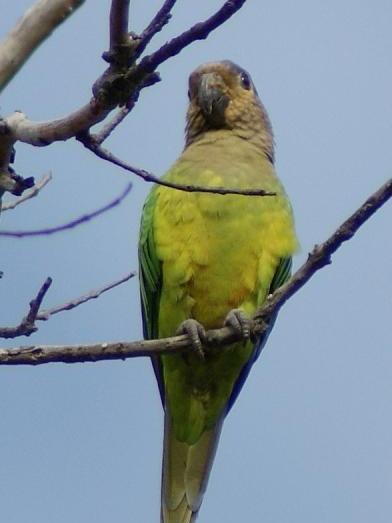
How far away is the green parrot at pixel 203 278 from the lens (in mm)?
5566

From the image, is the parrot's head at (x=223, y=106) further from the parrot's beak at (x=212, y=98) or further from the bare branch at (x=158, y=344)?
the bare branch at (x=158, y=344)

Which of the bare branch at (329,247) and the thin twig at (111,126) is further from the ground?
the thin twig at (111,126)

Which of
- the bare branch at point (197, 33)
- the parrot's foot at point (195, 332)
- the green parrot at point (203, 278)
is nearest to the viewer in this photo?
the bare branch at point (197, 33)

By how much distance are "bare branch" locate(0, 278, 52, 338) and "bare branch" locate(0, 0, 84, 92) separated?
2.90ft

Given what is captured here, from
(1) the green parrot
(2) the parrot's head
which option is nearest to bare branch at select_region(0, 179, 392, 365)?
(1) the green parrot

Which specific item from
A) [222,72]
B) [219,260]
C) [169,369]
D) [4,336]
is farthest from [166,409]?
[222,72]

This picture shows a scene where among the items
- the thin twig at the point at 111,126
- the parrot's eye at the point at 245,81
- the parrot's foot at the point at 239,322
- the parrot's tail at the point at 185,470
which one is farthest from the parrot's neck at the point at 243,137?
the thin twig at the point at 111,126

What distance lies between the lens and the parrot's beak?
6730mm

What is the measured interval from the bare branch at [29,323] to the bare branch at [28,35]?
0.88 m

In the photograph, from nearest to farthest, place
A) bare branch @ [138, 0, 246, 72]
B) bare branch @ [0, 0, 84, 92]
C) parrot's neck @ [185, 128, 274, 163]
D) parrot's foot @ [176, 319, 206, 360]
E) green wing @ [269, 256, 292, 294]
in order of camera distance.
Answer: bare branch @ [138, 0, 246, 72]
bare branch @ [0, 0, 84, 92]
parrot's foot @ [176, 319, 206, 360]
green wing @ [269, 256, 292, 294]
parrot's neck @ [185, 128, 274, 163]

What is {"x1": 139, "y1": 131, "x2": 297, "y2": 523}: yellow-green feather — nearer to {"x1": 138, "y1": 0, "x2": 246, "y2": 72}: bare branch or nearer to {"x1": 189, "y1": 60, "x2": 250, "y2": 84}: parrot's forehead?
{"x1": 189, "y1": 60, "x2": 250, "y2": 84}: parrot's forehead

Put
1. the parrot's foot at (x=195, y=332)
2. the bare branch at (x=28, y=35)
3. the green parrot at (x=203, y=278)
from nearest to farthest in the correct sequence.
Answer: the bare branch at (x=28, y=35)
the parrot's foot at (x=195, y=332)
the green parrot at (x=203, y=278)

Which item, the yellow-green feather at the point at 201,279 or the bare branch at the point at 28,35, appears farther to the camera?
the yellow-green feather at the point at 201,279

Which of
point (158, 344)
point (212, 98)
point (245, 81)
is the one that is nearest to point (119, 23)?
point (158, 344)
